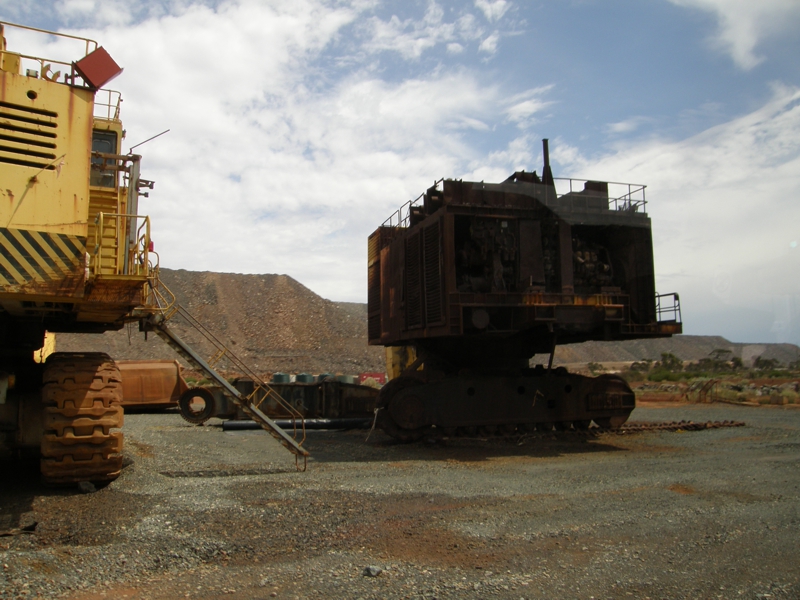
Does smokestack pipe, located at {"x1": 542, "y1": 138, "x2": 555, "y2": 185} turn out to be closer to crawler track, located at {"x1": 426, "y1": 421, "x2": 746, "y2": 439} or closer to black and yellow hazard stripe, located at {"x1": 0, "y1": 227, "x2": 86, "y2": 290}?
crawler track, located at {"x1": 426, "y1": 421, "x2": 746, "y2": 439}

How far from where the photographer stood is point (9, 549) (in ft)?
17.3

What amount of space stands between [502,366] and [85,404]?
10.4 m

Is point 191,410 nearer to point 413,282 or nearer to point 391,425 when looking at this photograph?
point 391,425

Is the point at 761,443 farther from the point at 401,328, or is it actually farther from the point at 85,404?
the point at 85,404

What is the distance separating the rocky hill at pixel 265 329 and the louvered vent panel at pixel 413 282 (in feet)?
148

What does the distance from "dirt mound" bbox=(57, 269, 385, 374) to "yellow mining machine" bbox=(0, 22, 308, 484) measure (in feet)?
171

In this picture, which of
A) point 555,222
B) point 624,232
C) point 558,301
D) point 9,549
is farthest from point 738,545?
point 624,232

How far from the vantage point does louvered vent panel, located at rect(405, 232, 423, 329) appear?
46.1 ft

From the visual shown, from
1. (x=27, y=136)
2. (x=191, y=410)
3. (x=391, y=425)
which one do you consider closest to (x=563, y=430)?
(x=391, y=425)

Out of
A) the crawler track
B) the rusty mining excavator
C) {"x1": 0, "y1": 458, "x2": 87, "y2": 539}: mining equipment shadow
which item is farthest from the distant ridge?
{"x1": 0, "y1": 458, "x2": 87, "y2": 539}: mining equipment shadow

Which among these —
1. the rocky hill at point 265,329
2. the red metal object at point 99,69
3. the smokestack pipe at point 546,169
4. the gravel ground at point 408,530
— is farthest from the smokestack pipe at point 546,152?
the rocky hill at point 265,329

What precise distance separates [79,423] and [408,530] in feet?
12.4

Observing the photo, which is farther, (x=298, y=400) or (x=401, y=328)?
(x=298, y=400)

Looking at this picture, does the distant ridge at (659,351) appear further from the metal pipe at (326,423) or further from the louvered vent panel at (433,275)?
the louvered vent panel at (433,275)
